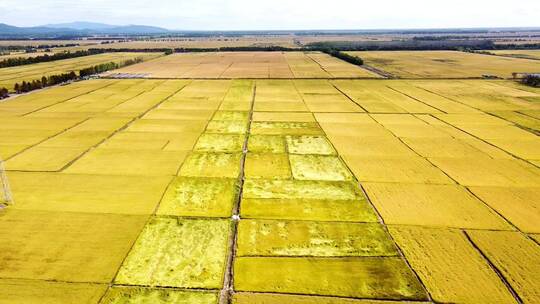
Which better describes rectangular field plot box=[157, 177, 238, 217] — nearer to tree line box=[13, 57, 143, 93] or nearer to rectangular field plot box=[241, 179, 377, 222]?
rectangular field plot box=[241, 179, 377, 222]

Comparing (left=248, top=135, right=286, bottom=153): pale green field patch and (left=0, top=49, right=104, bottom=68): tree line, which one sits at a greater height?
(left=0, top=49, right=104, bottom=68): tree line

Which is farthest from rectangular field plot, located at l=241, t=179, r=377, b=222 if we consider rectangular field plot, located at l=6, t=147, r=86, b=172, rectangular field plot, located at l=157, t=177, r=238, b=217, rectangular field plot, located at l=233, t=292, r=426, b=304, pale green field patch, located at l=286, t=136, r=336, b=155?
rectangular field plot, located at l=6, t=147, r=86, b=172

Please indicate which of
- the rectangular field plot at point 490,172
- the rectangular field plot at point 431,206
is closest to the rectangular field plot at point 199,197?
the rectangular field plot at point 431,206

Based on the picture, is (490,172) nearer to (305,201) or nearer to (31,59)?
(305,201)

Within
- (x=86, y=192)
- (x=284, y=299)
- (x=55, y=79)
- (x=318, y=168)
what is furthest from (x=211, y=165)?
(x=55, y=79)

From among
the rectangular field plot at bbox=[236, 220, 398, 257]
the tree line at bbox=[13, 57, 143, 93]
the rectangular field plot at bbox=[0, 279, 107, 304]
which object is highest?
the tree line at bbox=[13, 57, 143, 93]

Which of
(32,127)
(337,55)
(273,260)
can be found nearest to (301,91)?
(32,127)

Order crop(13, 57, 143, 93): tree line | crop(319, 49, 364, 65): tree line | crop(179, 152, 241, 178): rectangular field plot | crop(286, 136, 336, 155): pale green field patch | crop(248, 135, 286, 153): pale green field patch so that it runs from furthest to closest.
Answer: crop(319, 49, 364, 65): tree line < crop(13, 57, 143, 93): tree line < crop(248, 135, 286, 153): pale green field patch < crop(286, 136, 336, 155): pale green field patch < crop(179, 152, 241, 178): rectangular field plot
